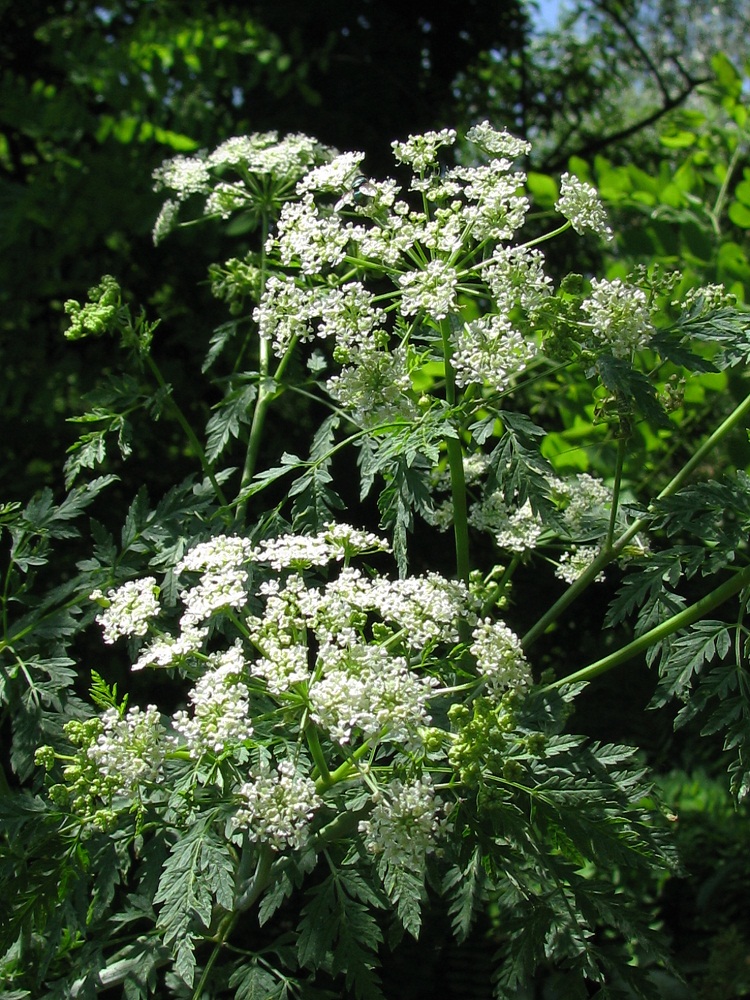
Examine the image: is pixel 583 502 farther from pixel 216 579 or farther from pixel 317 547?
pixel 216 579

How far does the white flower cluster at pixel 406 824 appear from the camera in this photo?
1.36 meters

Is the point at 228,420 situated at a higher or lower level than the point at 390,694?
higher

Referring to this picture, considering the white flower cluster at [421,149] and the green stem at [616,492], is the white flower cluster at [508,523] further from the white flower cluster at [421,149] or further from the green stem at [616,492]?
the white flower cluster at [421,149]

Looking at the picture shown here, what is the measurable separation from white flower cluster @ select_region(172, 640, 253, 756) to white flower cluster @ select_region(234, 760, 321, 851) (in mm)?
72

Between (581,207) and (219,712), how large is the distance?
0.99m

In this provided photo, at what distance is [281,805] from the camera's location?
137cm

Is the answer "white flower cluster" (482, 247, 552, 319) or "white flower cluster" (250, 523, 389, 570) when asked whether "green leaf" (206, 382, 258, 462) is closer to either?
"white flower cluster" (250, 523, 389, 570)

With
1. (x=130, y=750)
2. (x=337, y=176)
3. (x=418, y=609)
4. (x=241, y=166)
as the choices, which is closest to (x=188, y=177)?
(x=241, y=166)

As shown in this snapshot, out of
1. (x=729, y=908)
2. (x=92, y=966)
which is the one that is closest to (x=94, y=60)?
(x=92, y=966)

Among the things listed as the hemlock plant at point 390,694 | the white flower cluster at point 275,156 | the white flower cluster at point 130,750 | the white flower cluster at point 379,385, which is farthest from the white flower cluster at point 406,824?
the white flower cluster at point 275,156

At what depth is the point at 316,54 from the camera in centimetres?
423

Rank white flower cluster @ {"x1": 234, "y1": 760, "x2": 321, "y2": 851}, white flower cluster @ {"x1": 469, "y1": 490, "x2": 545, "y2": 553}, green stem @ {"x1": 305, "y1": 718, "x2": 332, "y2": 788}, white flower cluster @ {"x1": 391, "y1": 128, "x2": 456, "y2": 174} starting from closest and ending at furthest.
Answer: white flower cluster @ {"x1": 234, "y1": 760, "x2": 321, "y2": 851} → green stem @ {"x1": 305, "y1": 718, "x2": 332, "y2": 788} → white flower cluster @ {"x1": 391, "y1": 128, "x2": 456, "y2": 174} → white flower cluster @ {"x1": 469, "y1": 490, "x2": 545, "y2": 553}

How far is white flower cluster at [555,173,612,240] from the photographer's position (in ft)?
5.45

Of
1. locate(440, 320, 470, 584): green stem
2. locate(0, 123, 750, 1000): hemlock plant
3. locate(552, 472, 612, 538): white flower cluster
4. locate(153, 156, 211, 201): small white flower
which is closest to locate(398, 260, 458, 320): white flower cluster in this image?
locate(0, 123, 750, 1000): hemlock plant
